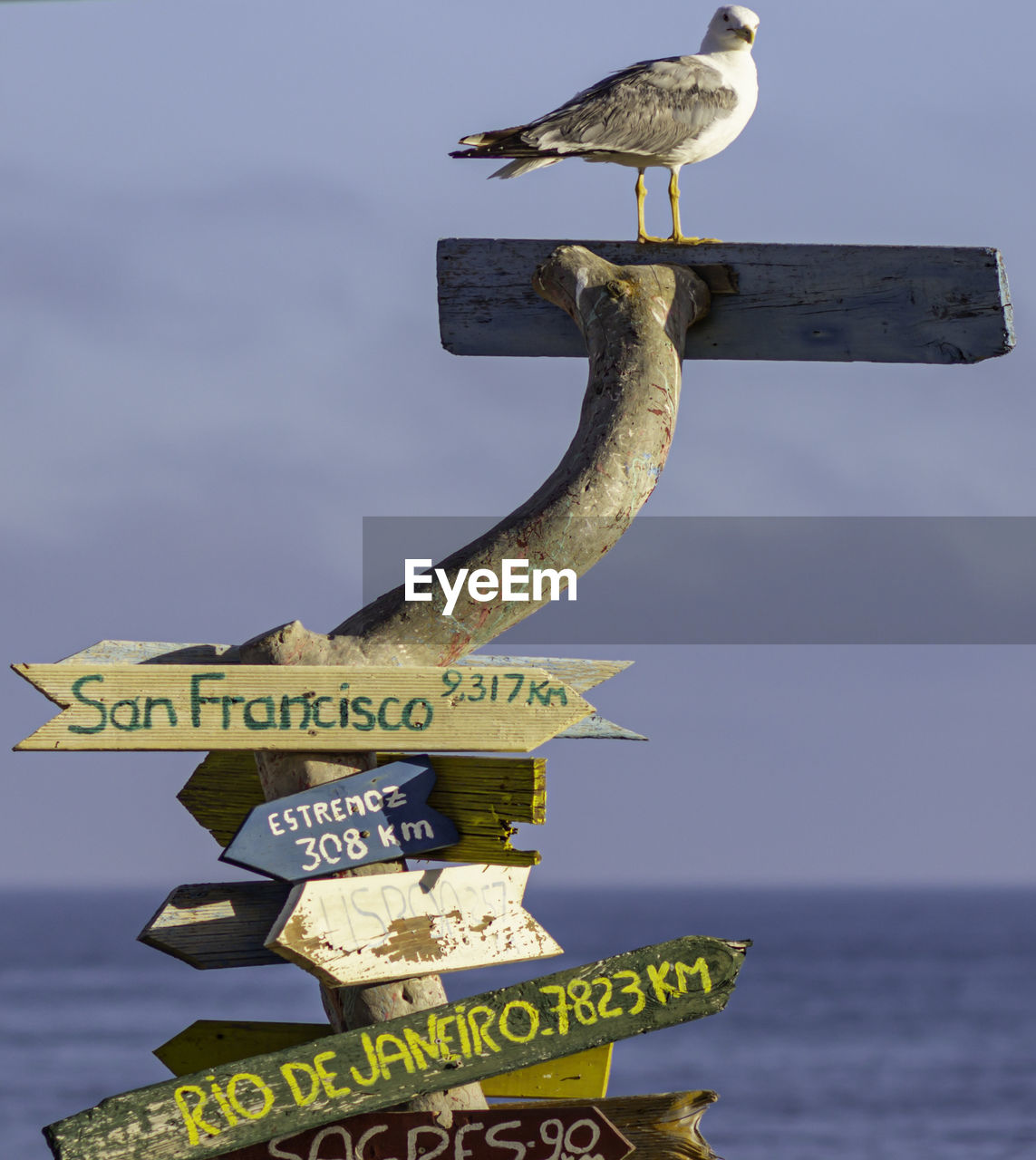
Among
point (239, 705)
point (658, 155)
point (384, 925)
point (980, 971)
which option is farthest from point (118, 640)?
point (980, 971)

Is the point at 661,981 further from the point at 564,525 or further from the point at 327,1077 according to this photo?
the point at 564,525

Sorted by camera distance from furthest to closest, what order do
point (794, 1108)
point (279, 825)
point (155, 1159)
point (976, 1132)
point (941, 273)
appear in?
point (794, 1108) → point (976, 1132) → point (941, 273) → point (279, 825) → point (155, 1159)

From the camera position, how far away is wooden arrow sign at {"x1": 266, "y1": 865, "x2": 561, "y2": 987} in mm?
3252

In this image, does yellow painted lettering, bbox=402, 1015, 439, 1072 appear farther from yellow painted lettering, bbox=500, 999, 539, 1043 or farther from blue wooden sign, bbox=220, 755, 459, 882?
blue wooden sign, bbox=220, 755, 459, 882

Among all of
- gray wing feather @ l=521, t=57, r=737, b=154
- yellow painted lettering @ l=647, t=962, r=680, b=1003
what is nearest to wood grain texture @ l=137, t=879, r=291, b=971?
yellow painted lettering @ l=647, t=962, r=680, b=1003

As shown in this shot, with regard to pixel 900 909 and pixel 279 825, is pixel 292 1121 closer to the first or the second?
pixel 279 825

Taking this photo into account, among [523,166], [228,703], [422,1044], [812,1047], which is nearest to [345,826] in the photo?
[228,703]

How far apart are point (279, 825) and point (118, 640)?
1.99ft

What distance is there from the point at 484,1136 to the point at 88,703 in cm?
122

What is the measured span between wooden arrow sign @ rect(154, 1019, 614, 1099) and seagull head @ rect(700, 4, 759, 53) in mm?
4248

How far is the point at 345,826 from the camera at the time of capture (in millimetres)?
3338

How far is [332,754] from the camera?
3420 mm

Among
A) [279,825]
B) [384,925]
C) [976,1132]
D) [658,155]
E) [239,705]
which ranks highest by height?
[658,155]

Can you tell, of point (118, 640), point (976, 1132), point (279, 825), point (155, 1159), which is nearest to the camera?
point (155, 1159)
